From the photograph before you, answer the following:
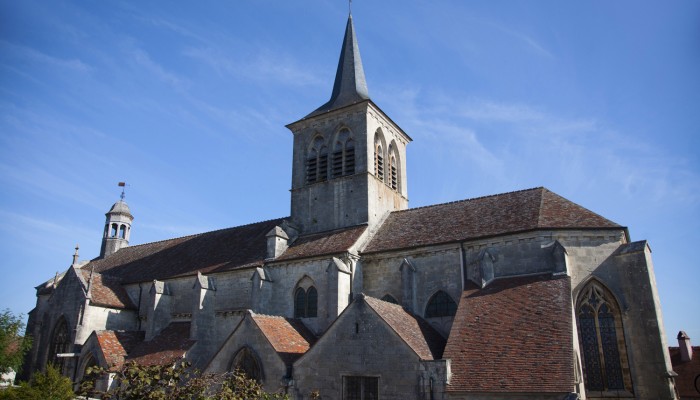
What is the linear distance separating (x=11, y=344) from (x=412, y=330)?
21471 mm

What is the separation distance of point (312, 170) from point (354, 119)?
367 centimetres

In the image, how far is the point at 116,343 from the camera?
24000 millimetres

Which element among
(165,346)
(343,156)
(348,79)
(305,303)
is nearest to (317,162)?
(343,156)

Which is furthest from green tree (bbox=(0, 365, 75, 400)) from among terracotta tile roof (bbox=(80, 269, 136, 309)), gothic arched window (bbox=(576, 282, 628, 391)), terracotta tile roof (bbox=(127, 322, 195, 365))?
gothic arched window (bbox=(576, 282, 628, 391))

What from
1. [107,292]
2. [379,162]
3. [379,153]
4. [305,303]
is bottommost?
[305,303]

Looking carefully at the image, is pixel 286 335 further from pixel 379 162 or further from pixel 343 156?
pixel 379 162

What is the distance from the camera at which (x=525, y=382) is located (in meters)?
13.4

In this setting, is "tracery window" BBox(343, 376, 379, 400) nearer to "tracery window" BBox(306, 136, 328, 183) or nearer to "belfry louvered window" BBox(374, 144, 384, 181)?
"belfry louvered window" BBox(374, 144, 384, 181)

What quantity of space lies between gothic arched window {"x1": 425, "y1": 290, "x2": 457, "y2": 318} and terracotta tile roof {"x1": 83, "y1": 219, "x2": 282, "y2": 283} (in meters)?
8.72

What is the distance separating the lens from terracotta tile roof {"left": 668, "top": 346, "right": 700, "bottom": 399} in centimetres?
2408

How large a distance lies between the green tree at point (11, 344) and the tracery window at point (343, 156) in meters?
17.8

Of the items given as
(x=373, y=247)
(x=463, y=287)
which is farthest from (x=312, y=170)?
(x=463, y=287)

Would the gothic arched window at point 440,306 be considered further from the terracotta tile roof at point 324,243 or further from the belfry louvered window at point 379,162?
the belfry louvered window at point 379,162

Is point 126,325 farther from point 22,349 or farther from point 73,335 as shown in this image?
point 22,349
